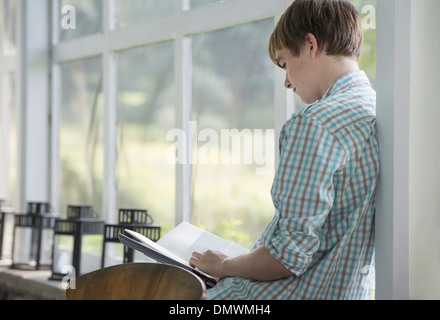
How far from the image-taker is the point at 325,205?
3.39 feet

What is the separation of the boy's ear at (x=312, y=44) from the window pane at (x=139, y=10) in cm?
111

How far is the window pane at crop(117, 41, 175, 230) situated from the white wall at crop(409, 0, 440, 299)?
46.9 inches

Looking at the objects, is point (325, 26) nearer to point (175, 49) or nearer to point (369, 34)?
point (369, 34)

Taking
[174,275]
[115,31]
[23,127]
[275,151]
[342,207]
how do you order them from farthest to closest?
[23,127], [115,31], [275,151], [342,207], [174,275]

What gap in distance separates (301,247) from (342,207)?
0.12 metres

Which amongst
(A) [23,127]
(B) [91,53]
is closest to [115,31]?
(B) [91,53]

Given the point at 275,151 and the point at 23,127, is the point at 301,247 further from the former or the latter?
the point at 23,127

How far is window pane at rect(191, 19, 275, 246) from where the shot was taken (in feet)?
5.99

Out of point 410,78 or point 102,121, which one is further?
point 102,121

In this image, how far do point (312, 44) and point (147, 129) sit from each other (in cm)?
123

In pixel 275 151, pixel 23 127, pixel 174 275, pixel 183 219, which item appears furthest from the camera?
pixel 23 127

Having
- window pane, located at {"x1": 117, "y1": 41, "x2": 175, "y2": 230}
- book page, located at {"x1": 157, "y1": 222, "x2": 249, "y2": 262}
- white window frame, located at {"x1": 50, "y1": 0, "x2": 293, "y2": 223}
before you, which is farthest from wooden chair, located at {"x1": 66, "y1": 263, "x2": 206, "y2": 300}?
window pane, located at {"x1": 117, "y1": 41, "x2": 175, "y2": 230}

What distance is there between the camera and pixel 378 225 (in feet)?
3.63

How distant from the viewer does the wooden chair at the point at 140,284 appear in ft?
3.15
